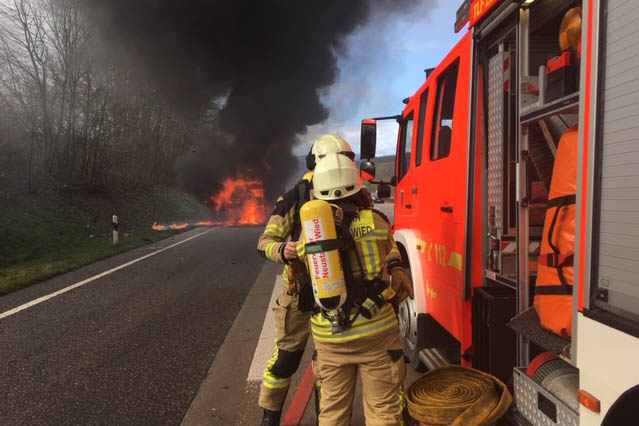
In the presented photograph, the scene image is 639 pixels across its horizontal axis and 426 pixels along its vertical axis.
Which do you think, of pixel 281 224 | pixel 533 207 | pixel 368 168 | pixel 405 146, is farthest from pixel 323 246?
pixel 405 146

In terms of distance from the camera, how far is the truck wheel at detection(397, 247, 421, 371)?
12.0 ft

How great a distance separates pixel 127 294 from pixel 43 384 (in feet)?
10.3

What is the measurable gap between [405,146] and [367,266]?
8.70ft

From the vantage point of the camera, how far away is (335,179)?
Result: 2.23 m

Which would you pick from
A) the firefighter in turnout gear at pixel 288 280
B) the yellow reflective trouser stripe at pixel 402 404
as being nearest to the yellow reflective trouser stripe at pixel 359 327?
the firefighter in turnout gear at pixel 288 280

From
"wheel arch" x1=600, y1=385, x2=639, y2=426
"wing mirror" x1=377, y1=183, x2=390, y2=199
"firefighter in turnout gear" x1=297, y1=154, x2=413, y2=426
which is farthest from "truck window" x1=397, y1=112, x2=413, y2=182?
"wheel arch" x1=600, y1=385, x2=639, y2=426

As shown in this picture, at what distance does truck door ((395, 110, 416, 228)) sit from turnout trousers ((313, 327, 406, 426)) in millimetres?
1908

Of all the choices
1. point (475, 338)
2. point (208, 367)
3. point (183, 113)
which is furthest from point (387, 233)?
point (183, 113)

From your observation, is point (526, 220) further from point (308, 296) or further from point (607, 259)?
point (308, 296)

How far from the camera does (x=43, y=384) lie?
359 centimetres

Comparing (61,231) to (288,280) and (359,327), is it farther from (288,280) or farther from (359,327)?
(359,327)

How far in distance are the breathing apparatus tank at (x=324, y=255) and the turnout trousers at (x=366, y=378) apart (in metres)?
0.31

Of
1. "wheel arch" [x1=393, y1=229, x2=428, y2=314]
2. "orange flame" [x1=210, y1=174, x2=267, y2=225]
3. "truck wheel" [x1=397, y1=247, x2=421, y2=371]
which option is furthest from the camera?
"orange flame" [x1=210, y1=174, x2=267, y2=225]

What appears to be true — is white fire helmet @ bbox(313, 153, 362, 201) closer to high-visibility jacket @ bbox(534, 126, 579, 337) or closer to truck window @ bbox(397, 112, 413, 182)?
high-visibility jacket @ bbox(534, 126, 579, 337)
